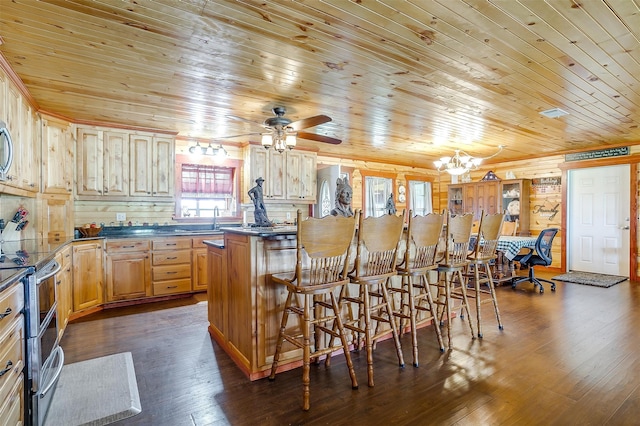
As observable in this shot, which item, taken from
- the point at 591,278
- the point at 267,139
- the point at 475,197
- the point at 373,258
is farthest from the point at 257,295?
the point at 475,197

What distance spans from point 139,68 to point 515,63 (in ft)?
9.91

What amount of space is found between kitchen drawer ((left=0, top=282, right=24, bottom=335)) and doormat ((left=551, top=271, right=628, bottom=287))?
6.71m

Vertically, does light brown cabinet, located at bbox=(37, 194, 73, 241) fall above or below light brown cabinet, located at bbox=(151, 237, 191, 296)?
above

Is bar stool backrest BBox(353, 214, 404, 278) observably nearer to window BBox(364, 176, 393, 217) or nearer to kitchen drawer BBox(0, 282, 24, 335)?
kitchen drawer BBox(0, 282, 24, 335)

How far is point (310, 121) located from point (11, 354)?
8.79ft

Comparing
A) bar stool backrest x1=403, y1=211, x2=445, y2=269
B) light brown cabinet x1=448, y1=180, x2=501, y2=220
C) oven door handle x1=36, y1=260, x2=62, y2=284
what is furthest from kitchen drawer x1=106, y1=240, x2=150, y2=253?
light brown cabinet x1=448, y1=180, x2=501, y2=220

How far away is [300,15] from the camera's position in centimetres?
204

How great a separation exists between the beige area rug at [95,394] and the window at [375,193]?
5.51 metres

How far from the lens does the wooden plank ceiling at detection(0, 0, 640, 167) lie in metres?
2.01

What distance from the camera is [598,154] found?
6.06 m

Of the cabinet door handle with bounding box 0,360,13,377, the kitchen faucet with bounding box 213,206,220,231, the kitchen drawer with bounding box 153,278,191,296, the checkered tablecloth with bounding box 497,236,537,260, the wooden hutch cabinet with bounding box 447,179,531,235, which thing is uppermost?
the wooden hutch cabinet with bounding box 447,179,531,235

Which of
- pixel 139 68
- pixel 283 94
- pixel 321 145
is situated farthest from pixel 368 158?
pixel 139 68

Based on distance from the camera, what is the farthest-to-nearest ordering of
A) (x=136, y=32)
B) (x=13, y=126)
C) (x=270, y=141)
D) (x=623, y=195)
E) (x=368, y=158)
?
(x=368, y=158) → (x=623, y=195) → (x=270, y=141) → (x=13, y=126) → (x=136, y=32)

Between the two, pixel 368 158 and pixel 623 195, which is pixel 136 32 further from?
pixel 623 195
